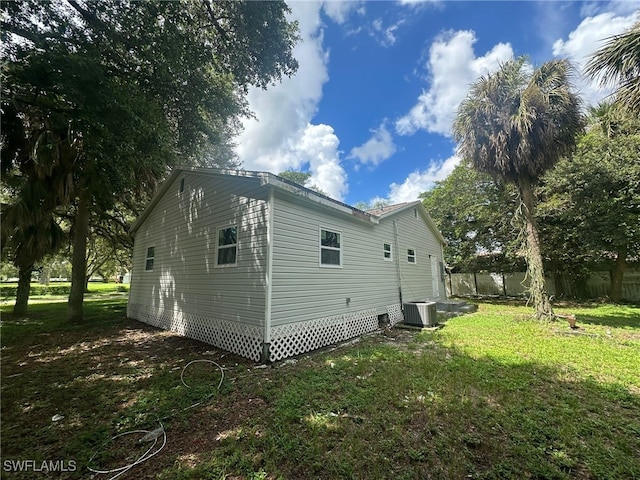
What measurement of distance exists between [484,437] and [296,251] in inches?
190

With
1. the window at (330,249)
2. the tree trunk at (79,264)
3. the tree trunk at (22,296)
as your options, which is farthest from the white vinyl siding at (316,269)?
the tree trunk at (22,296)

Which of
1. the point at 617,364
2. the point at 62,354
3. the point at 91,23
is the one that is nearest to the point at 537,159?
the point at 617,364

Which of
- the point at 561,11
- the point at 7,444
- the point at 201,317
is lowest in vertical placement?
the point at 7,444

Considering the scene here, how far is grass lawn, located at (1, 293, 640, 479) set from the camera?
273 cm

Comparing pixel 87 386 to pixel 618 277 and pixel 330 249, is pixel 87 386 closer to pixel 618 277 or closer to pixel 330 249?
pixel 330 249

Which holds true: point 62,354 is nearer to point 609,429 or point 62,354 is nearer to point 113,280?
point 609,429

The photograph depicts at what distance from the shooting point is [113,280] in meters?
59.3

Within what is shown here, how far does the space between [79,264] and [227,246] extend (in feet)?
23.7

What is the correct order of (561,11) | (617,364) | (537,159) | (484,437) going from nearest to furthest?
(484,437) < (617,364) < (561,11) < (537,159)

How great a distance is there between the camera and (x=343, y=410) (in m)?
3.75

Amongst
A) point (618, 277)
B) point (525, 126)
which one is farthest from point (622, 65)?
point (618, 277)

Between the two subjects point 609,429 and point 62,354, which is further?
point 62,354

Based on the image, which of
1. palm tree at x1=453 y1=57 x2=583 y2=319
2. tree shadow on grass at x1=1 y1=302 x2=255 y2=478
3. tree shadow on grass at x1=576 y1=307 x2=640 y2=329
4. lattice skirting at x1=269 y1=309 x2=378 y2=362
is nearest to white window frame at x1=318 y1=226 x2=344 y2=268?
lattice skirting at x1=269 y1=309 x2=378 y2=362

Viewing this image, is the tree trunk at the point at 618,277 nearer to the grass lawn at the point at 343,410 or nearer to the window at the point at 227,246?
the grass lawn at the point at 343,410
